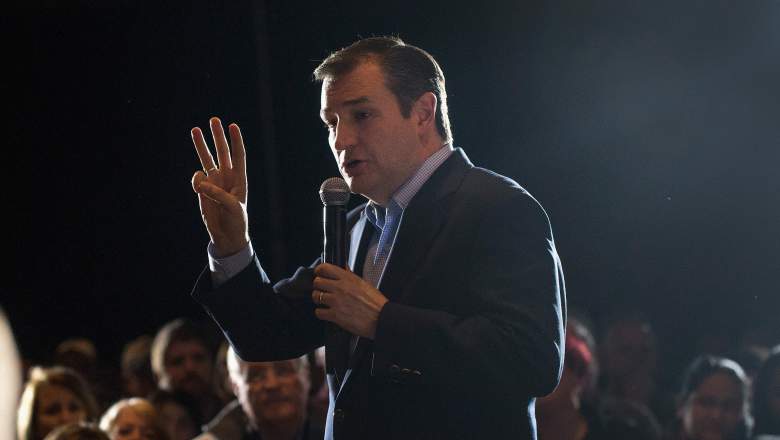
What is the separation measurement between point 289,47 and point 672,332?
365cm

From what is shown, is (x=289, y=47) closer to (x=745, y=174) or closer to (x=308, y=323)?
(x=745, y=174)

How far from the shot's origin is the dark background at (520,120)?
21.9 feet

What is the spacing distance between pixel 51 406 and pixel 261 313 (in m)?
3.00

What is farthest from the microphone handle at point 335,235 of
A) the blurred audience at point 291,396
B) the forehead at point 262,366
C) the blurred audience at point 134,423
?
the blurred audience at point 134,423

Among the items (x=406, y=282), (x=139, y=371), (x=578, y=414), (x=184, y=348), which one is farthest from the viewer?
(x=139, y=371)

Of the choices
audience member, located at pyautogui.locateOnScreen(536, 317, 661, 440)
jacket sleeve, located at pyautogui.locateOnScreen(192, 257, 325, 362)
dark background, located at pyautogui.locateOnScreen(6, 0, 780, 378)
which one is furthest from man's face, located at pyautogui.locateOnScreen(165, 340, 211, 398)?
jacket sleeve, located at pyautogui.locateOnScreen(192, 257, 325, 362)

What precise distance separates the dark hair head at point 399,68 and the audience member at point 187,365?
3.59 meters

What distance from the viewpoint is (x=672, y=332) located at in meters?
8.31

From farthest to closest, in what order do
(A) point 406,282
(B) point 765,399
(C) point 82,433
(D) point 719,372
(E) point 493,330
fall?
(B) point 765,399 → (D) point 719,372 → (C) point 82,433 → (A) point 406,282 → (E) point 493,330

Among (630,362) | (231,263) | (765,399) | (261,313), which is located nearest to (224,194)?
(231,263)

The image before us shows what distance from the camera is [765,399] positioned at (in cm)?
528

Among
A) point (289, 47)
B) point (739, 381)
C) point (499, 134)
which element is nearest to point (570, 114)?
point (499, 134)

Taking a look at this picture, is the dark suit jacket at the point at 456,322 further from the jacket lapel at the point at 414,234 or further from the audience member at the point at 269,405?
the audience member at the point at 269,405

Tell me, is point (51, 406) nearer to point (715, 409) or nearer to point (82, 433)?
point (82, 433)
